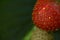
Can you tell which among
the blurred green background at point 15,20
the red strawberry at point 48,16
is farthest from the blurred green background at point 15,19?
the red strawberry at point 48,16

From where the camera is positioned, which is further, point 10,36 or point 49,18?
point 10,36

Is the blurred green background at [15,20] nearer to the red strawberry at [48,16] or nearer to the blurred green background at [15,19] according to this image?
the blurred green background at [15,19]

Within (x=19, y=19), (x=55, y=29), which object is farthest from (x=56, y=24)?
(x=19, y=19)

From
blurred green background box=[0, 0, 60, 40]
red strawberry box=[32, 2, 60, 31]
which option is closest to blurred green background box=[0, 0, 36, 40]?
blurred green background box=[0, 0, 60, 40]

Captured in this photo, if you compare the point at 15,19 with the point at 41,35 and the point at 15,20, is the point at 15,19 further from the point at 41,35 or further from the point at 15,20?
the point at 41,35

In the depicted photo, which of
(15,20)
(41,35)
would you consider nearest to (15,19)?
(15,20)

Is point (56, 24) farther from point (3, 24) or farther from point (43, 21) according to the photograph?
point (3, 24)

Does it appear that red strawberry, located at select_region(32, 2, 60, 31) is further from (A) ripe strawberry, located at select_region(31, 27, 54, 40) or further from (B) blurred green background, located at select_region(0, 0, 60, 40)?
(B) blurred green background, located at select_region(0, 0, 60, 40)
